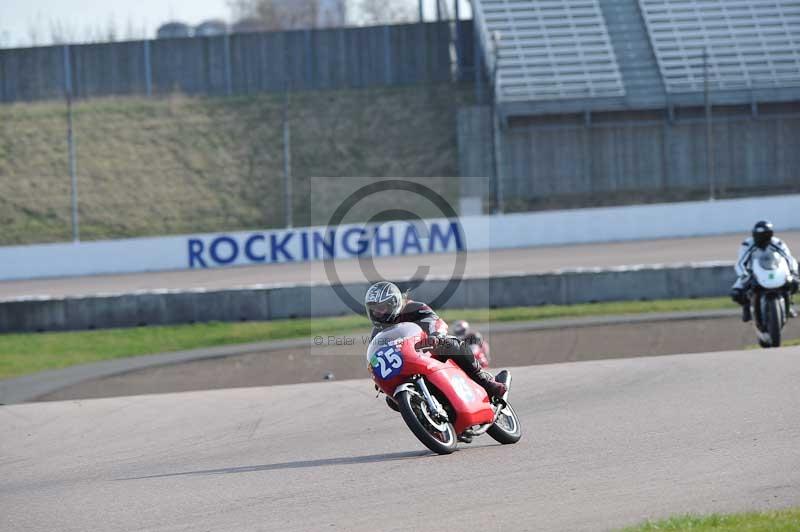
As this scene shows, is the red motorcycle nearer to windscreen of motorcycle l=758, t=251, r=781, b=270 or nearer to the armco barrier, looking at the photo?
windscreen of motorcycle l=758, t=251, r=781, b=270

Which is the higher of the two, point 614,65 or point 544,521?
point 614,65

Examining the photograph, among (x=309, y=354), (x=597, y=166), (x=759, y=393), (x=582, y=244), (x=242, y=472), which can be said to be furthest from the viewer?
(x=597, y=166)

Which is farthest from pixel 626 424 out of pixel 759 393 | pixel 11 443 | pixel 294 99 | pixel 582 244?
pixel 294 99

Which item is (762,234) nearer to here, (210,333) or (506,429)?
(506,429)

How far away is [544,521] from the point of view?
21.4 ft

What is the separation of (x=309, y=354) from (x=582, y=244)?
1496 centimetres

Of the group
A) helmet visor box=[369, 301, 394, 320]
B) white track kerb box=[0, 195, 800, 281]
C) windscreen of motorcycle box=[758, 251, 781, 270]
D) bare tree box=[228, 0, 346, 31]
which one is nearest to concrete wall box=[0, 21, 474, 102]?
white track kerb box=[0, 195, 800, 281]

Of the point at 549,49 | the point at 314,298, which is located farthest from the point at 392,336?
the point at 549,49

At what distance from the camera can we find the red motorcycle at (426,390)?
856 centimetres

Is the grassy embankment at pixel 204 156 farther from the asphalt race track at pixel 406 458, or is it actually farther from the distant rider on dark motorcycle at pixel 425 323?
the distant rider on dark motorcycle at pixel 425 323

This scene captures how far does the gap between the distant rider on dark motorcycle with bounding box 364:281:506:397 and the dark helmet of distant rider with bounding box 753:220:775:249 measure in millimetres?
7330

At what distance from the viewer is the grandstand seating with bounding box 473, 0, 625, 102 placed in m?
39.8

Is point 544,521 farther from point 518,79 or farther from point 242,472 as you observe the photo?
point 518,79

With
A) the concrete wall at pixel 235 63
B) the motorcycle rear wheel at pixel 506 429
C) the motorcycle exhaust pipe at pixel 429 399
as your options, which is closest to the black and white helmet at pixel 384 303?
the motorcycle exhaust pipe at pixel 429 399
